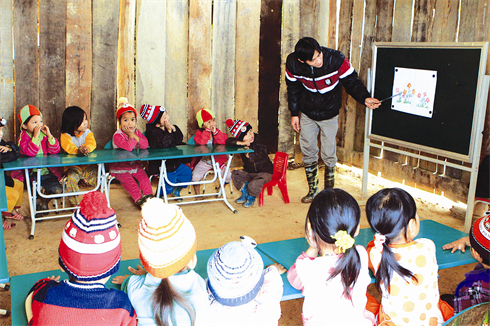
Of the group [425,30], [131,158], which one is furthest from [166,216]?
[425,30]

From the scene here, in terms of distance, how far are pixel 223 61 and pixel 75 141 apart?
6.93 ft

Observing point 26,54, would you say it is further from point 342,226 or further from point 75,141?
point 342,226

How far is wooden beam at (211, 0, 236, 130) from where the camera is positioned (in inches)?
220

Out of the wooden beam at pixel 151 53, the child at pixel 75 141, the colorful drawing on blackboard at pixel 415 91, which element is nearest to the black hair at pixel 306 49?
the colorful drawing on blackboard at pixel 415 91

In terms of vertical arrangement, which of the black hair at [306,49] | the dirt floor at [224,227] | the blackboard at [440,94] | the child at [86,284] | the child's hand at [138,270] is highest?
the black hair at [306,49]

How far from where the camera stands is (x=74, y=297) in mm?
1641

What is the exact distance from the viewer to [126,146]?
4543 mm

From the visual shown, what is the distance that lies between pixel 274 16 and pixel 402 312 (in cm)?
458

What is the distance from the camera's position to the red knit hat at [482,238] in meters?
2.14

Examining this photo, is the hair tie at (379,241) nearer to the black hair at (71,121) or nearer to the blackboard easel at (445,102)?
the blackboard easel at (445,102)

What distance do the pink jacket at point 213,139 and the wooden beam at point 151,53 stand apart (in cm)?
76

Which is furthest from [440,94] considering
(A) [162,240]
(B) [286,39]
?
(A) [162,240]

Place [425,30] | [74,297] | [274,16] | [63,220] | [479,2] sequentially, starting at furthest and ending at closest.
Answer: [274,16]
[425,30]
[63,220]
[479,2]
[74,297]

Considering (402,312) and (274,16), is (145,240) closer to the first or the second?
(402,312)
